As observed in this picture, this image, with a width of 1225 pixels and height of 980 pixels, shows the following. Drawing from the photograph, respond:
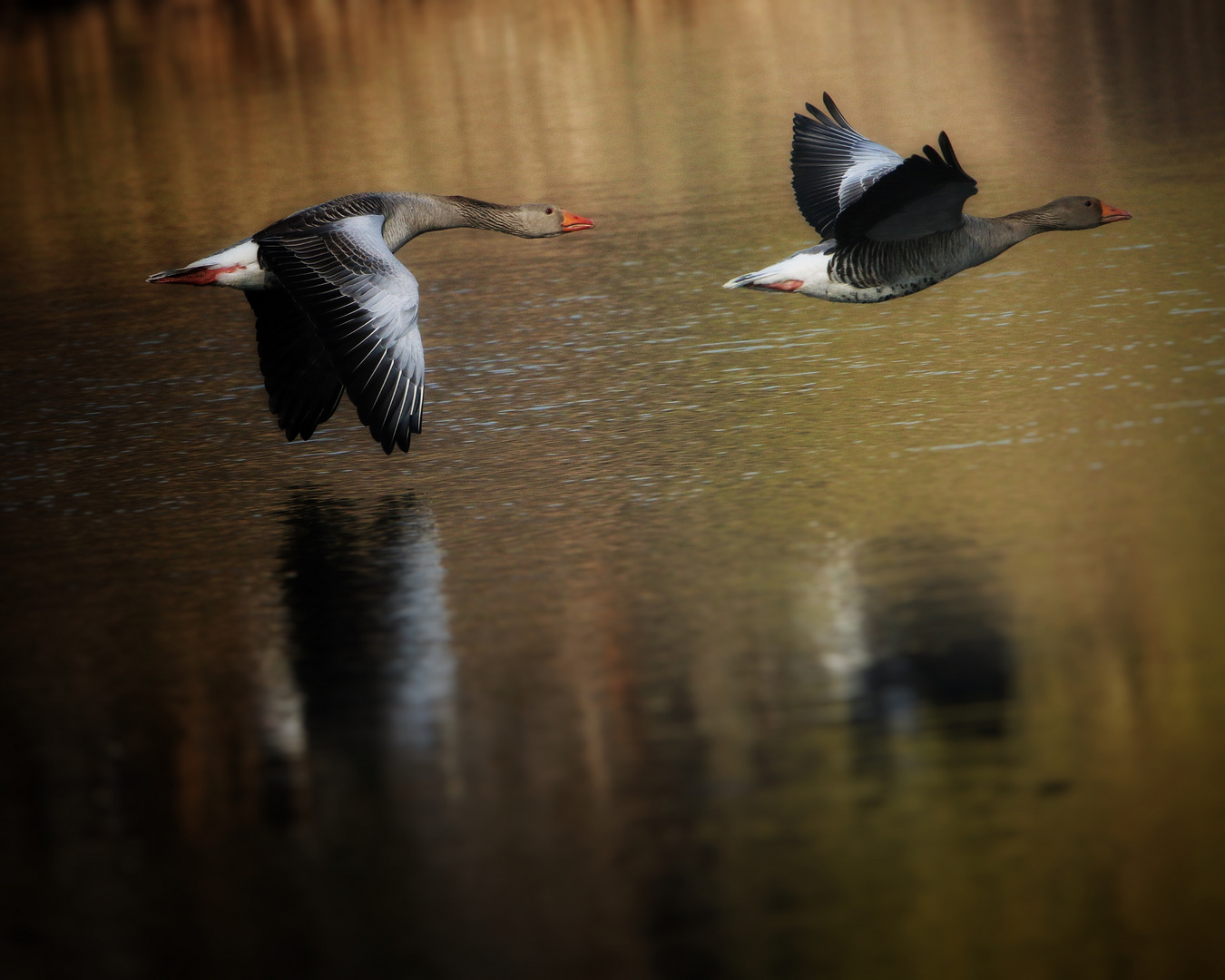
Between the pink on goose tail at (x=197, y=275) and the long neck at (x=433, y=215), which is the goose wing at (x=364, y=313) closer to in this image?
the pink on goose tail at (x=197, y=275)

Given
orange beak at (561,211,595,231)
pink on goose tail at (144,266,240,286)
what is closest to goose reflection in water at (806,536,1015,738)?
pink on goose tail at (144,266,240,286)

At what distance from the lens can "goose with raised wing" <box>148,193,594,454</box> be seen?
6.11m

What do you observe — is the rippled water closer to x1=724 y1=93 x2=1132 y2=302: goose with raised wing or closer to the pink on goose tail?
x1=724 y1=93 x2=1132 y2=302: goose with raised wing

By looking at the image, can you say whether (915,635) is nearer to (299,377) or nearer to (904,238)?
(904,238)

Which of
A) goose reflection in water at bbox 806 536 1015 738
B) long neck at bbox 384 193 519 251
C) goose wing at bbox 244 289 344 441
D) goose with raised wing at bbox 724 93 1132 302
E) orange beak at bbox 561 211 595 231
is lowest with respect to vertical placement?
goose reflection in water at bbox 806 536 1015 738

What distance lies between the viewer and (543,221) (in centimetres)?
803

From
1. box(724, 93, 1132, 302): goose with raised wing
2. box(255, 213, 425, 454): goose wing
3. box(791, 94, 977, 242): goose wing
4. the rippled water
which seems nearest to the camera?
the rippled water

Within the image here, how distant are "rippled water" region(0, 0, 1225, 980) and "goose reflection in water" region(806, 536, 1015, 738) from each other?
0.02 meters

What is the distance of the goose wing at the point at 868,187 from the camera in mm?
6328

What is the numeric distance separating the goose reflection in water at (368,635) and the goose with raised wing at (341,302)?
1.30 ft

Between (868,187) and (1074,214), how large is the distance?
2.94 feet

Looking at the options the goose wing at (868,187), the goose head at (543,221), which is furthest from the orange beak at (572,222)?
the goose wing at (868,187)

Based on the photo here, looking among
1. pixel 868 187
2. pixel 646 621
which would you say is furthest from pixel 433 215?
pixel 646 621

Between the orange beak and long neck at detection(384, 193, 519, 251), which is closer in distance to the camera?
long neck at detection(384, 193, 519, 251)
